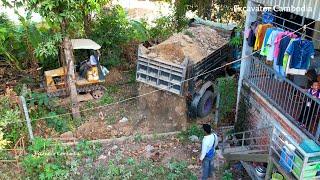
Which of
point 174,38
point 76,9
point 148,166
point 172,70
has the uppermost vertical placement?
point 76,9

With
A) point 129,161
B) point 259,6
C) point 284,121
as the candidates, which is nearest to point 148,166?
point 129,161

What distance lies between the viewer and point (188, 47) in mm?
10016

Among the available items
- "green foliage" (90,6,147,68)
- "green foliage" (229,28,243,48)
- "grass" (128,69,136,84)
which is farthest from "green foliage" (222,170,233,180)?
"green foliage" (90,6,147,68)

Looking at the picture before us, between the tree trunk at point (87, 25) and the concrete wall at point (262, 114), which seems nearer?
the concrete wall at point (262, 114)

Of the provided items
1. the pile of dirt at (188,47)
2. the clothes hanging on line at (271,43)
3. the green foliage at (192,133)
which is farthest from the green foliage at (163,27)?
the clothes hanging on line at (271,43)

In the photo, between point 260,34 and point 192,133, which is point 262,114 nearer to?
point 260,34

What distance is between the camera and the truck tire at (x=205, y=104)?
997cm

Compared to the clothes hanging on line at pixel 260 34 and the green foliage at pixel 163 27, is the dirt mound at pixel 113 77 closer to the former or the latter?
the green foliage at pixel 163 27

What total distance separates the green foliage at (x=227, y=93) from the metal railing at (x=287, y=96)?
0.55 m

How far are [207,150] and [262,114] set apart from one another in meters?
1.85

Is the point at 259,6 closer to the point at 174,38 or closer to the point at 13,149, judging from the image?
the point at 174,38

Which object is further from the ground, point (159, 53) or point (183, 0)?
point (183, 0)

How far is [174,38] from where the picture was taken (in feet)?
34.3

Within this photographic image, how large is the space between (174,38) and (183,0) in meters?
6.25
